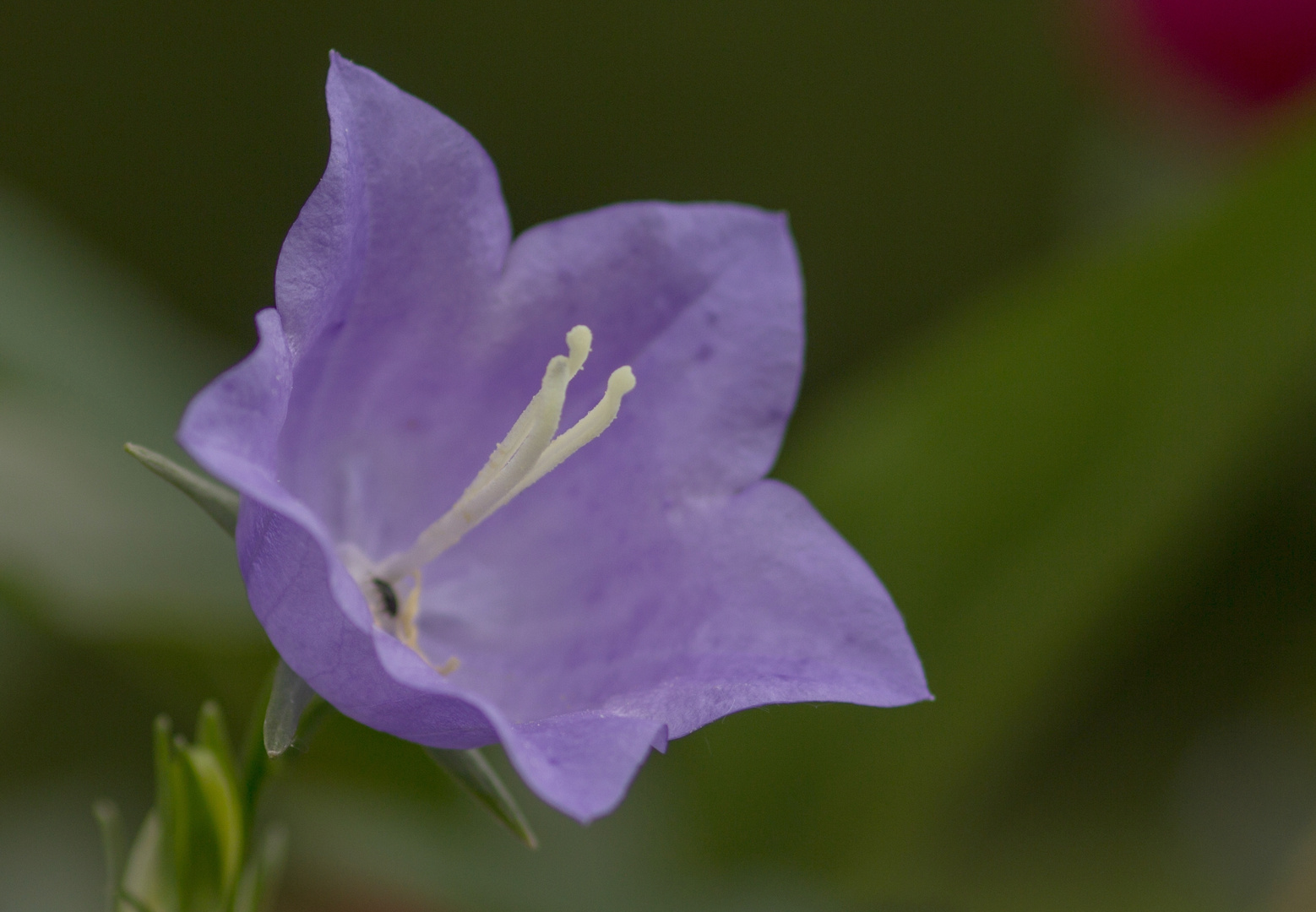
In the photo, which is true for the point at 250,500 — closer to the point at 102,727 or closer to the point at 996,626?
the point at 996,626

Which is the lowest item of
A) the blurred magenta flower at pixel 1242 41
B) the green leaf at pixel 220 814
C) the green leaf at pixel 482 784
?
the green leaf at pixel 220 814

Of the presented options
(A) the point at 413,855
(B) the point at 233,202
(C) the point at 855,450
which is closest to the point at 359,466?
(A) the point at 413,855

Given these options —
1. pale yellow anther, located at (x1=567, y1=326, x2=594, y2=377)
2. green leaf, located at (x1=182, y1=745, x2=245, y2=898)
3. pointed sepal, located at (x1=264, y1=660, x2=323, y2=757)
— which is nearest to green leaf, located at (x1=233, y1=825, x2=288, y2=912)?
green leaf, located at (x1=182, y1=745, x2=245, y2=898)

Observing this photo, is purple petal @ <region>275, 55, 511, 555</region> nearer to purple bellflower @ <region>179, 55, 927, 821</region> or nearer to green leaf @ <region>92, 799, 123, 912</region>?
purple bellflower @ <region>179, 55, 927, 821</region>

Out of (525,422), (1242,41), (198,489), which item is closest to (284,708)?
(198,489)

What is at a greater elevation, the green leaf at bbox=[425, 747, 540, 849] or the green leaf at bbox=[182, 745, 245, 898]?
the green leaf at bbox=[425, 747, 540, 849]

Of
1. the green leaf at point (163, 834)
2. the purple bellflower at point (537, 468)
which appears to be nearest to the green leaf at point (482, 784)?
the purple bellflower at point (537, 468)

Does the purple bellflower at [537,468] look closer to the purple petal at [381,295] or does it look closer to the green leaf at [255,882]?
the purple petal at [381,295]
